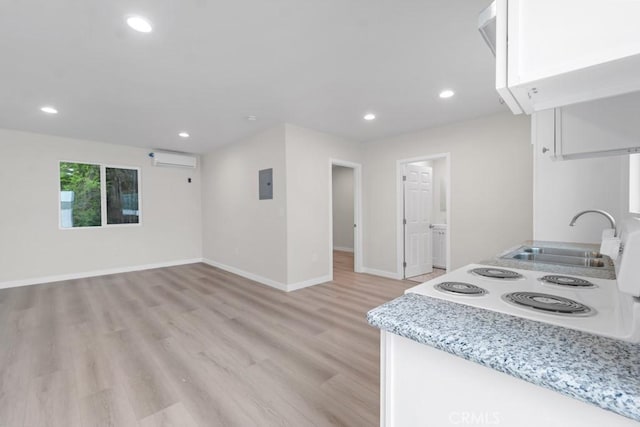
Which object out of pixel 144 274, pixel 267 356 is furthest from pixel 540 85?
pixel 144 274

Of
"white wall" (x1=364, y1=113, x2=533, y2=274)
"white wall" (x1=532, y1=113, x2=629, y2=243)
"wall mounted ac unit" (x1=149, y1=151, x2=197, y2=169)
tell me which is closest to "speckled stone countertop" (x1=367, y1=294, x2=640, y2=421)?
"white wall" (x1=532, y1=113, x2=629, y2=243)

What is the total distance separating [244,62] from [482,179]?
319 centimetres

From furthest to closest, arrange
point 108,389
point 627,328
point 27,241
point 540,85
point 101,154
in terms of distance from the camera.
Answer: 1. point 101,154
2. point 27,241
3. point 108,389
4. point 627,328
5. point 540,85

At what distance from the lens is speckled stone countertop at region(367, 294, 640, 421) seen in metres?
0.48

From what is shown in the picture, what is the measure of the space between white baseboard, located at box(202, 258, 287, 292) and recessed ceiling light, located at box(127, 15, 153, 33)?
3187 millimetres

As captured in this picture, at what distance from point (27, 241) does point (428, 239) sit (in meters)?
6.62

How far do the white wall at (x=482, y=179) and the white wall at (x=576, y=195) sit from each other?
80cm

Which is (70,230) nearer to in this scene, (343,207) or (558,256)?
(343,207)

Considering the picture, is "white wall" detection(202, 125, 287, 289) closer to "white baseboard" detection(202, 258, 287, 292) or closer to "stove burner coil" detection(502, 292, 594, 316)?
"white baseboard" detection(202, 258, 287, 292)

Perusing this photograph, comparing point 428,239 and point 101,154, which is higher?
point 101,154

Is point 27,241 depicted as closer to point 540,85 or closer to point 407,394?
point 407,394

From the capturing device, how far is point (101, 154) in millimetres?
4984

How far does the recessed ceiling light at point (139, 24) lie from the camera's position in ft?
5.87

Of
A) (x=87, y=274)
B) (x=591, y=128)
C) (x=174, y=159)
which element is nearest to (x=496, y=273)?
(x=591, y=128)
